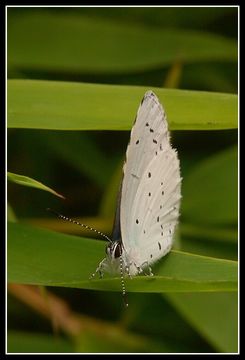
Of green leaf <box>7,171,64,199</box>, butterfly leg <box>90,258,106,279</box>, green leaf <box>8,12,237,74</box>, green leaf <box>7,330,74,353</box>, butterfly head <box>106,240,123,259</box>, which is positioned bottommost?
green leaf <box>7,330,74,353</box>

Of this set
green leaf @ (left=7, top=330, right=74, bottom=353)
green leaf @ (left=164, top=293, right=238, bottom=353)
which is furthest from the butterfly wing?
green leaf @ (left=7, top=330, right=74, bottom=353)

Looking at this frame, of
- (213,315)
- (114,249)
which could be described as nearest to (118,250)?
(114,249)

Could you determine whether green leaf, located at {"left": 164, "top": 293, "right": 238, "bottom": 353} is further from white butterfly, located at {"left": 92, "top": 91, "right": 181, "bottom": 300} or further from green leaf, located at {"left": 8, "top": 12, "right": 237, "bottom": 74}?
green leaf, located at {"left": 8, "top": 12, "right": 237, "bottom": 74}

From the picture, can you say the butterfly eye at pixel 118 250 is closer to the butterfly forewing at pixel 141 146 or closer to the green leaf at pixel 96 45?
the butterfly forewing at pixel 141 146

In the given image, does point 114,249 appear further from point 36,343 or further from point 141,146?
point 36,343

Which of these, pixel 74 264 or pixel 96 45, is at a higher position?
pixel 96 45

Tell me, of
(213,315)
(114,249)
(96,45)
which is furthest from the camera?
(96,45)

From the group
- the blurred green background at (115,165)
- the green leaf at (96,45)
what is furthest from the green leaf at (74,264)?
the green leaf at (96,45)
